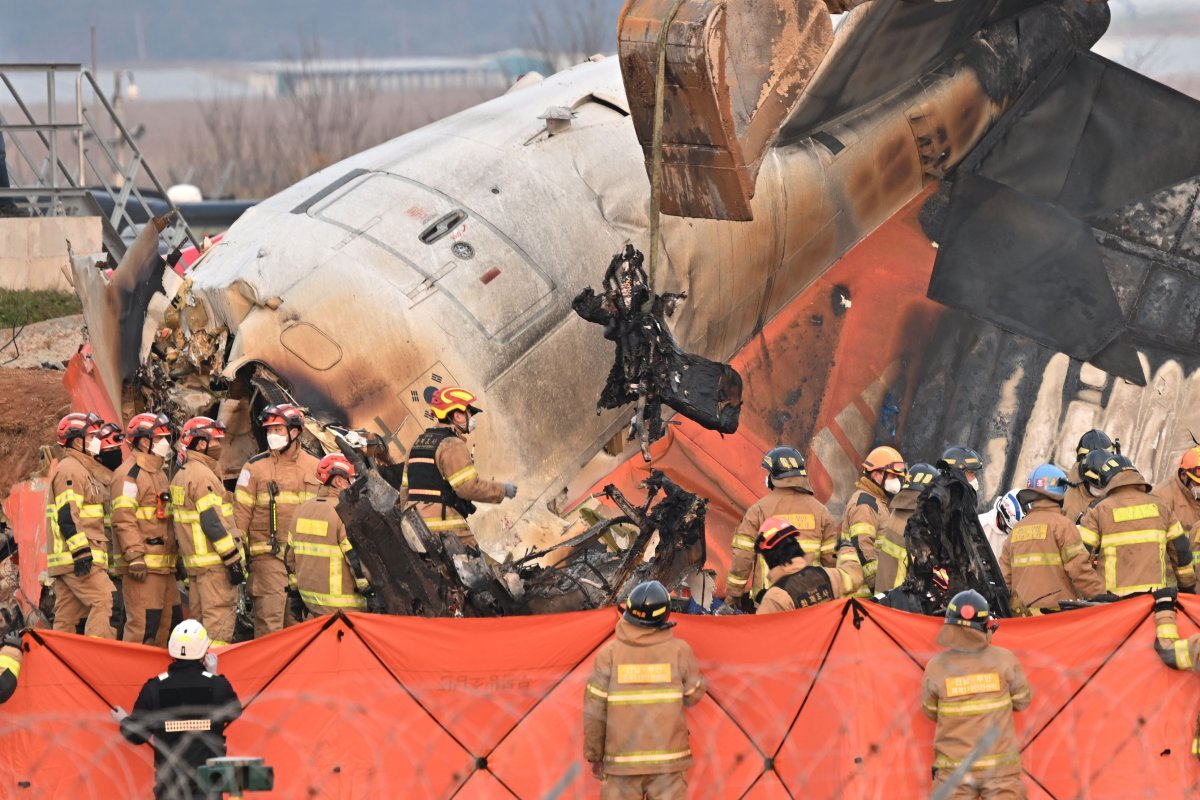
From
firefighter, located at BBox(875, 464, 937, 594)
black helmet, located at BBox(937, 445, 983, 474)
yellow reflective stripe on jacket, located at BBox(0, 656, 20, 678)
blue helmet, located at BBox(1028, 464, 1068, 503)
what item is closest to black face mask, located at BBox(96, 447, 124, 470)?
yellow reflective stripe on jacket, located at BBox(0, 656, 20, 678)

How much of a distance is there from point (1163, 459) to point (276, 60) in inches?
3203

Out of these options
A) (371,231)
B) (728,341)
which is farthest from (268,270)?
(728,341)

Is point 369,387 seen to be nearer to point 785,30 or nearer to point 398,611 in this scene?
point 398,611

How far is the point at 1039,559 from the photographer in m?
11.7

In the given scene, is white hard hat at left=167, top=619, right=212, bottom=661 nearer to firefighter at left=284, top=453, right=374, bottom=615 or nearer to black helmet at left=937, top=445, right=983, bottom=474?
firefighter at left=284, top=453, right=374, bottom=615

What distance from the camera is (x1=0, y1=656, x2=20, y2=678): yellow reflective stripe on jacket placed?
1021cm

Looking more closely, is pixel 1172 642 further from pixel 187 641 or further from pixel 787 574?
pixel 187 641

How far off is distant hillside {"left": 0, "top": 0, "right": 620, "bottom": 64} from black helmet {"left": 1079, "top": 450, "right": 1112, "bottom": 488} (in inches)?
3800

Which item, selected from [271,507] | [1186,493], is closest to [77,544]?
[271,507]

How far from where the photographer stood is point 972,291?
17.6m

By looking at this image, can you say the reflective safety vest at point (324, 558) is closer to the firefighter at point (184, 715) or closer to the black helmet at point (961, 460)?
the firefighter at point (184, 715)

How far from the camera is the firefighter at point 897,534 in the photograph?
40.0 ft

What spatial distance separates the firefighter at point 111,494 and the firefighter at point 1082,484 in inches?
293

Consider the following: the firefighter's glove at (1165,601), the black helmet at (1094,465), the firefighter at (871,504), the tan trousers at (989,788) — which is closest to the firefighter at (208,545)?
the firefighter at (871,504)
